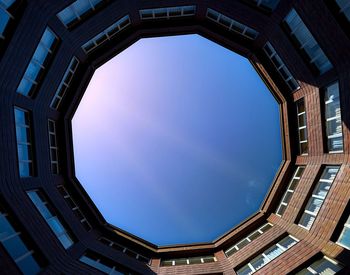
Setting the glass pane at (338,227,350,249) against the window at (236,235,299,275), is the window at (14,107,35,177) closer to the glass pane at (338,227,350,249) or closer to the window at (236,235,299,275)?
the window at (236,235,299,275)

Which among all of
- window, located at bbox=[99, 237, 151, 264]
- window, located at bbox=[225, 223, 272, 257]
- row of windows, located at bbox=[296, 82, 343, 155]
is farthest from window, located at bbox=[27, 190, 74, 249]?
row of windows, located at bbox=[296, 82, 343, 155]

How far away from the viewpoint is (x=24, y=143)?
17.2m

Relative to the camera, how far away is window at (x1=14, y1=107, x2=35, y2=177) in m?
16.7

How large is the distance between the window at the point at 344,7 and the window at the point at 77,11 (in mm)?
15549

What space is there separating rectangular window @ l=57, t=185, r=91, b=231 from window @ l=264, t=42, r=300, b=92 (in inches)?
827

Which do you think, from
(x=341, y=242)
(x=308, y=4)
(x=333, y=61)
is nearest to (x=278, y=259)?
(x=341, y=242)

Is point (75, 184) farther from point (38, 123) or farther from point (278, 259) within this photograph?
point (278, 259)

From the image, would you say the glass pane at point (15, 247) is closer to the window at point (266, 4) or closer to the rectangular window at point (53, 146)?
the rectangular window at point (53, 146)

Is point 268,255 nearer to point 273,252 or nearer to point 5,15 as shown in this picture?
point 273,252

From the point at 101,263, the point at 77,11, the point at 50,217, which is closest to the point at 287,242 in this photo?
the point at 101,263

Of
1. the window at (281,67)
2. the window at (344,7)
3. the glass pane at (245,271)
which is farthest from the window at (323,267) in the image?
the window at (344,7)

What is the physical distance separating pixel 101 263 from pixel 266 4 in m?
23.3

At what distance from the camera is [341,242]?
48.4ft

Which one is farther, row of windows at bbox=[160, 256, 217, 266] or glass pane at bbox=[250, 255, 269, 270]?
row of windows at bbox=[160, 256, 217, 266]
